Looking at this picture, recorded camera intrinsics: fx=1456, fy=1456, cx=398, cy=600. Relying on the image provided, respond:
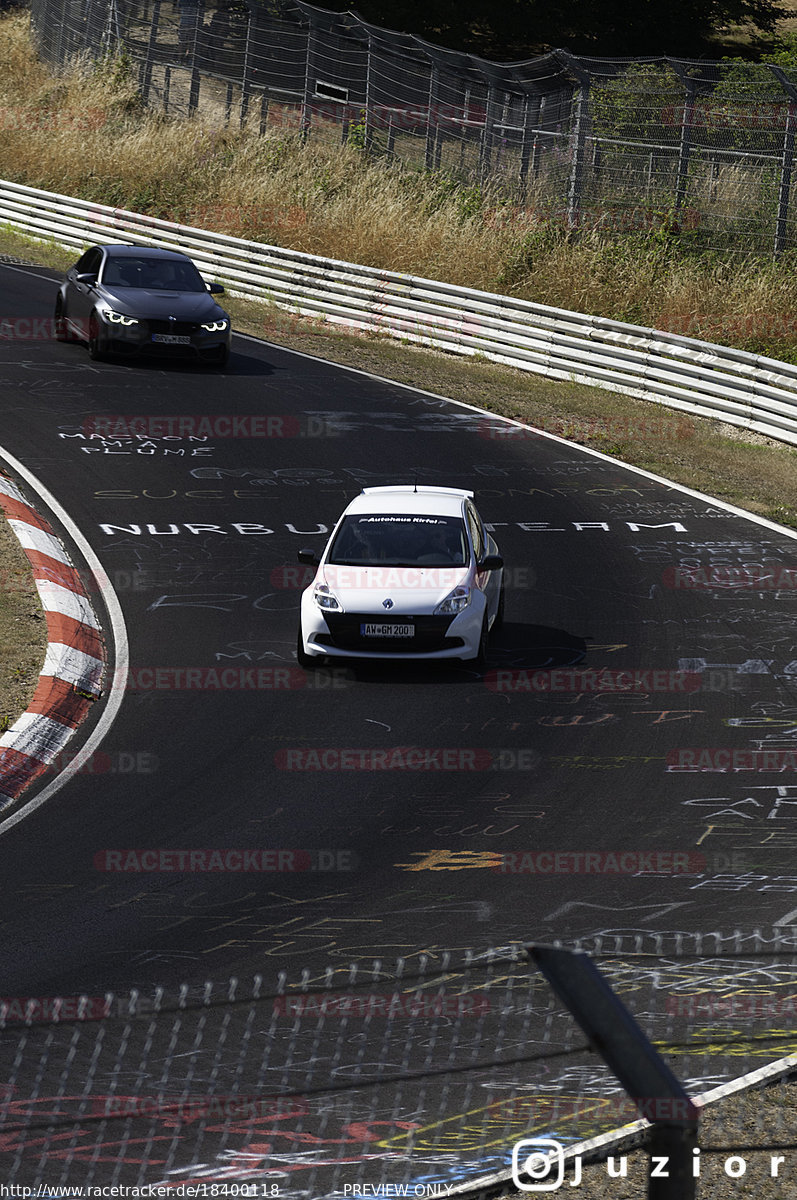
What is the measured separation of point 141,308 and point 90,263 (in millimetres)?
1908

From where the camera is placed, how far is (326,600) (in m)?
13.9

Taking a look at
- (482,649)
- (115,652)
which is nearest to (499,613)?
(482,649)

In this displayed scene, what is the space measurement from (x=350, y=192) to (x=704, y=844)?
2870 centimetres

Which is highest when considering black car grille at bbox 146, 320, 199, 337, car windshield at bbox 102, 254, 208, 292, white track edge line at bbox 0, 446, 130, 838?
car windshield at bbox 102, 254, 208, 292

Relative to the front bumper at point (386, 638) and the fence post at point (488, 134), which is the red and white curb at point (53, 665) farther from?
the fence post at point (488, 134)

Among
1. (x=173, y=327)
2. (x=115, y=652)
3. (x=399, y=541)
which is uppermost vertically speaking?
(x=173, y=327)

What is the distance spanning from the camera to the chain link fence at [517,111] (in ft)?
93.1

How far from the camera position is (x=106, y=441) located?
21.8 metres

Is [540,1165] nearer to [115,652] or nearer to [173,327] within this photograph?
[115,652]

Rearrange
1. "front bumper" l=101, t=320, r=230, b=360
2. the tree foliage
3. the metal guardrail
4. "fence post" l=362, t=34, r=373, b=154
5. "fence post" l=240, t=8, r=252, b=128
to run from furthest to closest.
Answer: the tree foliage, "fence post" l=240, t=8, r=252, b=128, "fence post" l=362, t=34, r=373, b=154, "front bumper" l=101, t=320, r=230, b=360, the metal guardrail

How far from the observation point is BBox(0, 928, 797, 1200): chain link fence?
18.4 ft

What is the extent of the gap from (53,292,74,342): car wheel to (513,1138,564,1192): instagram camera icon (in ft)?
76.0

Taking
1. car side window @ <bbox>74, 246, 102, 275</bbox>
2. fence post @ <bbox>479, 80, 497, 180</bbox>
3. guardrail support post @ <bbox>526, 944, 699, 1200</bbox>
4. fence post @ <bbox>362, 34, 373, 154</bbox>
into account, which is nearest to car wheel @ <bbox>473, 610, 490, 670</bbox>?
guardrail support post @ <bbox>526, 944, 699, 1200</bbox>

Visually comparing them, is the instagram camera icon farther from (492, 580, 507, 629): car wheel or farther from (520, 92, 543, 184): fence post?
(520, 92, 543, 184): fence post
